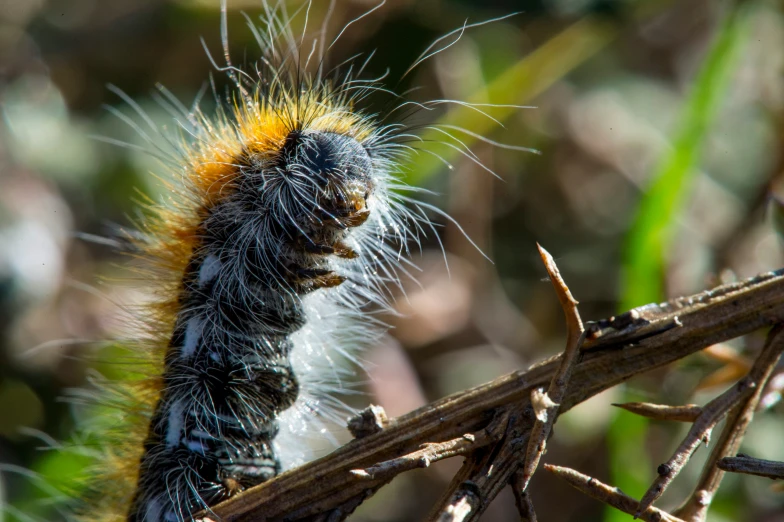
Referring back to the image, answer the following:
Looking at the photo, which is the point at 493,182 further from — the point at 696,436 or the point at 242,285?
the point at 696,436

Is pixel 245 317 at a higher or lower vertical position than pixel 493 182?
lower

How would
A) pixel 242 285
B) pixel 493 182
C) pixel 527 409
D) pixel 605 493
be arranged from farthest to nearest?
pixel 493 182
pixel 242 285
pixel 527 409
pixel 605 493

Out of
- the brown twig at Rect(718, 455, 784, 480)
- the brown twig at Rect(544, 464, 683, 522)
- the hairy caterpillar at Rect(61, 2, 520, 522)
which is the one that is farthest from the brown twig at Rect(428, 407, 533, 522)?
the hairy caterpillar at Rect(61, 2, 520, 522)

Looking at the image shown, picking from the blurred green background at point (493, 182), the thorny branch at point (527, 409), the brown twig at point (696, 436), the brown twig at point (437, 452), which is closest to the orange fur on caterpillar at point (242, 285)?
the thorny branch at point (527, 409)

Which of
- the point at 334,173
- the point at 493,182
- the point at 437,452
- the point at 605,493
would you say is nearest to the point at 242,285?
the point at 334,173

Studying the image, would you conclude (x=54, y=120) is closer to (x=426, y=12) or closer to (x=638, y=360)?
(x=426, y=12)

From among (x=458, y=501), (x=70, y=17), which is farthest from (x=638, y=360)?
(x=70, y=17)
